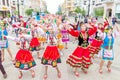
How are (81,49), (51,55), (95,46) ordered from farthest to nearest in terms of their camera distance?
1. (95,46)
2. (81,49)
3. (51,55)

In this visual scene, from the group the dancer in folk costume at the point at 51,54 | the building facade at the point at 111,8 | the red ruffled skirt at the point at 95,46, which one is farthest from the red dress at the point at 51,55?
the building facade at the point at 111,8

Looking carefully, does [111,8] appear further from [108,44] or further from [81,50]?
[81,50]

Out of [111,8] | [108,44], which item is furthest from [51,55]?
[111,8]

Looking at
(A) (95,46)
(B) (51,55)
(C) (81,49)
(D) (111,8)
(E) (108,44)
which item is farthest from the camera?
(D) (111,8)

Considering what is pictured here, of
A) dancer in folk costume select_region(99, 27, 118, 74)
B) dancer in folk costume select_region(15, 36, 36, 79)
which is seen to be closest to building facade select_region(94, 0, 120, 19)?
dancer in folk costume select_region(99, 27, 118, 74)

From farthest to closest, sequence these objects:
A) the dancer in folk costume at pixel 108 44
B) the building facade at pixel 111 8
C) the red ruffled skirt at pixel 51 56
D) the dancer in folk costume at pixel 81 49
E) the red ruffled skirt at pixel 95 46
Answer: the building facade at pixel 111 8 < the red ruffled skirt at pixel 95 46 < the dancer in folk costume at pixel 108 44 < the dancer in folk costume at pixel 81 49 < the red ruffled skirt at pixel 51 56

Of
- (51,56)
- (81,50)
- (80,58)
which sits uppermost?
(81,50)

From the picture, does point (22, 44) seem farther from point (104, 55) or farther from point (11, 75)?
point (104, 55)

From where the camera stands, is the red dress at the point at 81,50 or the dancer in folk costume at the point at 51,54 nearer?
the dancer in folk costume at the point at 51,54

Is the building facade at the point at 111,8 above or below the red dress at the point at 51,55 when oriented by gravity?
above

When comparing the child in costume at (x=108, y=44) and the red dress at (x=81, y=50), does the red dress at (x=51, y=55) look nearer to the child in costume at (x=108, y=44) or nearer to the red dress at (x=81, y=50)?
the red dress at (x=81, y=50)

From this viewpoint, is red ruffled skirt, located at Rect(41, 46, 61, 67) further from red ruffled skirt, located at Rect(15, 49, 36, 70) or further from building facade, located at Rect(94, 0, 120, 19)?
building facade, located at Rect(94, 0, 120, 19)

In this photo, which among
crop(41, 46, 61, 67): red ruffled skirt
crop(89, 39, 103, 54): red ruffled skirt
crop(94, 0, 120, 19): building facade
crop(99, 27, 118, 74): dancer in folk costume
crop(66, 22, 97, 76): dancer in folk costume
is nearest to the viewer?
crop(41, 46, 61, 67): red ruffled skirt

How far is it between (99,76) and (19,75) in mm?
2681
